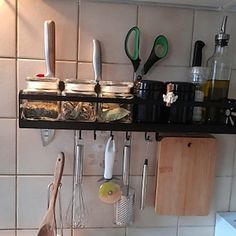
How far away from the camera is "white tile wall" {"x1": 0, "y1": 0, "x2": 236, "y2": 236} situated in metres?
0.80

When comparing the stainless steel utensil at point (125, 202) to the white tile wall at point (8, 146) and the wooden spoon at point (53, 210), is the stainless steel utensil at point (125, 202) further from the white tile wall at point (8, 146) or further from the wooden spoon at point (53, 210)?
the white tile wall at point (8, 146)

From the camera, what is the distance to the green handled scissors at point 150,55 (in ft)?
2.64

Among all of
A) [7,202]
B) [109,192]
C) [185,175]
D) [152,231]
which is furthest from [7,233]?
[185,175]

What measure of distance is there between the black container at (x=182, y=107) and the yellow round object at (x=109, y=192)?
0.80ft

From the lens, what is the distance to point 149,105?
2.33 feet

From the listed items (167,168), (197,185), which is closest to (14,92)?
(167,168)

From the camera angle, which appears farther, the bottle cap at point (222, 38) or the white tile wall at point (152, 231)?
the white tile wall at point (152, 231)

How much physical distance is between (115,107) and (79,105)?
0.27 feet

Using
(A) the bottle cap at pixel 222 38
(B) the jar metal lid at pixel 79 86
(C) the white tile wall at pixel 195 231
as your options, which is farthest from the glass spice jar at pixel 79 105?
(C) the white tile wall at pixel 195 231

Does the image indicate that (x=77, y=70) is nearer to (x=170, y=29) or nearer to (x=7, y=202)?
(x=170, y=29)

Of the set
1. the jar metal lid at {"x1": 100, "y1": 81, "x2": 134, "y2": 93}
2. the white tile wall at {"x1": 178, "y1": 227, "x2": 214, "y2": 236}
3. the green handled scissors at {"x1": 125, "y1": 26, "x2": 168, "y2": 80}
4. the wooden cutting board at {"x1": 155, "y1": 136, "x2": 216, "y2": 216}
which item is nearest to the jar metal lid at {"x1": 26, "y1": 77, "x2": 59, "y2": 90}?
the jar metal lid at {"x1": 100, "y1": 81, "x2": 134, "y2": 93}

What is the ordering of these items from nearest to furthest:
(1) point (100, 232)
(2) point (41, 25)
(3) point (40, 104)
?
(3) point (40, 104)
(2) point (41, 25)
(1) point (100, 232)

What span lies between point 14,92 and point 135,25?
0.36 m

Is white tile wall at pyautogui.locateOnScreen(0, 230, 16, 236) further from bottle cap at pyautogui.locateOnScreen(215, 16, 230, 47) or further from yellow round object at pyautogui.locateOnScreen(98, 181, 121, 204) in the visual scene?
bottle cap at pyautogui.locateOnScreen(215, 16, 230, 47)
